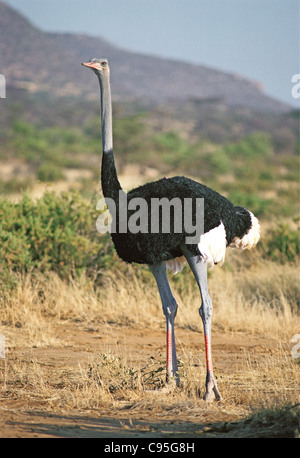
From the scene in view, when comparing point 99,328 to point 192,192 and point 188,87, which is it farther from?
point 188,87

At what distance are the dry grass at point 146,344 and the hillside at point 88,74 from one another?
132ft

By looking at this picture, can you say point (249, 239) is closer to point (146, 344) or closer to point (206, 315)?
point (206, 315)

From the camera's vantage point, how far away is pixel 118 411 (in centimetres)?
441

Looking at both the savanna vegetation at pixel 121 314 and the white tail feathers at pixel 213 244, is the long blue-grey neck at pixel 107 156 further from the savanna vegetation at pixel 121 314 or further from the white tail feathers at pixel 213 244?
the savanna vegetation at pixel 121 314

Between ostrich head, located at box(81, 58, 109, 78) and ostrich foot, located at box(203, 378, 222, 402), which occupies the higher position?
ostrich head, located at box(81, 58, 109, 78)

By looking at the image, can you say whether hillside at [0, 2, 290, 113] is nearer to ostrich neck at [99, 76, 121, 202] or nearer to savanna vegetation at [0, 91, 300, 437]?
savanna vegetation at [0, 91, 300, 437]

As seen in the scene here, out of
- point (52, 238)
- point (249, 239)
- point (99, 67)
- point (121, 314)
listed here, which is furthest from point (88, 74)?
point (249, 239)

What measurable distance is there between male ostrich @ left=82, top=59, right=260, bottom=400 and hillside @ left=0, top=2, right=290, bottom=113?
42505mm

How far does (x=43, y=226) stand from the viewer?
7.82 metres

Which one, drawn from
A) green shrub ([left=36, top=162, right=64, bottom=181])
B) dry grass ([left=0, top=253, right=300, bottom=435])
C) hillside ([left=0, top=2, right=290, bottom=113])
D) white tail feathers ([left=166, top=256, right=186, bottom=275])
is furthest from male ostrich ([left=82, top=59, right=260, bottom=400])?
hillside ([left=0, top=2, right=290, bottom=113])

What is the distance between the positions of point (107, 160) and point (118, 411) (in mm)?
1751

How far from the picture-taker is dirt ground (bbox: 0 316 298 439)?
3963 mm

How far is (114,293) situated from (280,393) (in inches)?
124
